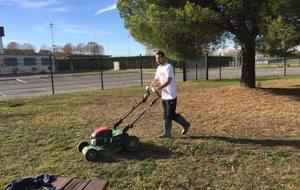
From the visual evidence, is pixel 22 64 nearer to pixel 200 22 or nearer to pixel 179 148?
pixel 200 22

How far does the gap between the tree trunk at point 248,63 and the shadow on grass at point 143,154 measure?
7374 mm

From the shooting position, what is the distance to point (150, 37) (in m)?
13.1

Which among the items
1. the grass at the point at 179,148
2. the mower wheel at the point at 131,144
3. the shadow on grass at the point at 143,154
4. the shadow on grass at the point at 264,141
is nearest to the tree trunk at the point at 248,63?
the grass at the point at 179,148

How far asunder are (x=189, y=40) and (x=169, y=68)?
645 centimetres

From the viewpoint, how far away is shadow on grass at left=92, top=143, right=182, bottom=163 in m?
6.33

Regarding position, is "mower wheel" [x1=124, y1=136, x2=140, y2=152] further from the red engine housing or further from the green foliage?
the green foliage

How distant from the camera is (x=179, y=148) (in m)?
6.80

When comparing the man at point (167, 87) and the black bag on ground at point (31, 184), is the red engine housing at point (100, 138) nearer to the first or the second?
the man at point (167, 87)

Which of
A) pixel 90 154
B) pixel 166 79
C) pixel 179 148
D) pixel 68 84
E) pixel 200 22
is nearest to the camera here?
pixel 90 154

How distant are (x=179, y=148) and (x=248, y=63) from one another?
8261 millimetres

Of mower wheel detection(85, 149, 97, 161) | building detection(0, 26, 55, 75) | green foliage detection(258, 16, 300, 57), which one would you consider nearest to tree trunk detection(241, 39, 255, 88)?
green foliage detection(258, 16, 300, 57)

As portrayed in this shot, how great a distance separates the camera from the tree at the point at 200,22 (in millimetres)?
10891

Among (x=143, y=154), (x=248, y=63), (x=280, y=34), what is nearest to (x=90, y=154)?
(x=143, y=154)

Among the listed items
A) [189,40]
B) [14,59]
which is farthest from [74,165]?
[14,59]
